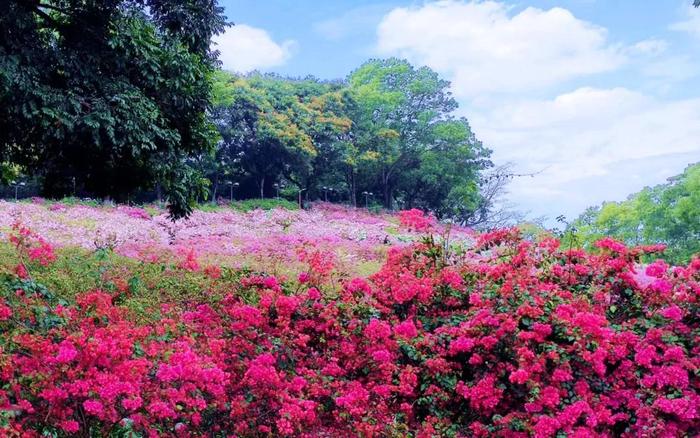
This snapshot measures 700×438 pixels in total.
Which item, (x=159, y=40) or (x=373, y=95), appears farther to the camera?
(x=373, y=95)

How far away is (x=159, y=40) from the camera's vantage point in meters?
8.46

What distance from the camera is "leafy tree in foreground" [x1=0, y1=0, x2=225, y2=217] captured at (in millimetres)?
7156

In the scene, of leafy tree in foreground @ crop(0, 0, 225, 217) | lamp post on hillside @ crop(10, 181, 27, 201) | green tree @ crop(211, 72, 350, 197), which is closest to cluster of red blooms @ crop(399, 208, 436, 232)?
leafy tree in foreground @ crop(0, 0, 225, 217)

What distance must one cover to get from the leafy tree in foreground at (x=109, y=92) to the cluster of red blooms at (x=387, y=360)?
221 cm

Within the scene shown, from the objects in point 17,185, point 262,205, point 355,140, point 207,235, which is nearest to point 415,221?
point 207,235

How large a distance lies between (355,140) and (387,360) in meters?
28.8

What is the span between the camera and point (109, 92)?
7684mm

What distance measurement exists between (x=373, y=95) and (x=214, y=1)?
25.5 meters

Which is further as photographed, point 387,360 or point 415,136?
point 415,136

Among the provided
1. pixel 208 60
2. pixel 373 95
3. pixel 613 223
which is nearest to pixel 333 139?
pixel 373 95

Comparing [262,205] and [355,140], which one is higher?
[355,140]

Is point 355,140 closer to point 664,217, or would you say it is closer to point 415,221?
point 664,217

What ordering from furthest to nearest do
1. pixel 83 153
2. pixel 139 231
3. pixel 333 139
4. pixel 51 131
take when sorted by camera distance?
pixel 333 139, pixel 139 231, pixel 83 153, pixel 51 131

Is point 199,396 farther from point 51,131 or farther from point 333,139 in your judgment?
point 333,139
